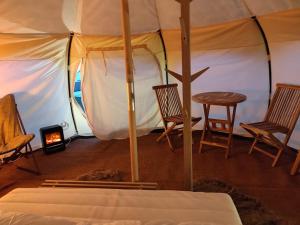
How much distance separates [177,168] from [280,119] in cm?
154

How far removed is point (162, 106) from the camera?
14.5 ft

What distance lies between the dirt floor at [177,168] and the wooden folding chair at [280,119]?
0.89 ft

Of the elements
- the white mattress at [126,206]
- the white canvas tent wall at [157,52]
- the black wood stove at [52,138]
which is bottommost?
the black wood stove at [52,138]

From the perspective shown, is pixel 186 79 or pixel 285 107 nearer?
pixel 186 79

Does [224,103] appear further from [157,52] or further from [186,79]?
[157,52]

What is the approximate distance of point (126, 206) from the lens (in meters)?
1.77

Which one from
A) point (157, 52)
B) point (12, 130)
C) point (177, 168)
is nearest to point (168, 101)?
point (157, 52)

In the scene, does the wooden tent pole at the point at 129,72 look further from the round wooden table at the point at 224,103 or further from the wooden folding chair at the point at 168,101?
the wooden folding chair at the point at 168,101

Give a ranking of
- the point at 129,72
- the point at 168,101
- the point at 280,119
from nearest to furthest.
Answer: the point at 129,72 → the point at 280,119 → the point at 168,101

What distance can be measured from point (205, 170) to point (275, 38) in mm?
2039

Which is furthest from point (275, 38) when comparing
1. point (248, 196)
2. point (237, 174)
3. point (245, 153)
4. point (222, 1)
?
point (248, 196)

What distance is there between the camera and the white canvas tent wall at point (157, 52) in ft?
11.3

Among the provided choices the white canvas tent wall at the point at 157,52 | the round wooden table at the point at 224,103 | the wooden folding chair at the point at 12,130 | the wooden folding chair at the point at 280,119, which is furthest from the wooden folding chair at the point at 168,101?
the wooden folding chair at the point at 12,130

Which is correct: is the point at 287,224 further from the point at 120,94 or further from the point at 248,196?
the point at 120,94
